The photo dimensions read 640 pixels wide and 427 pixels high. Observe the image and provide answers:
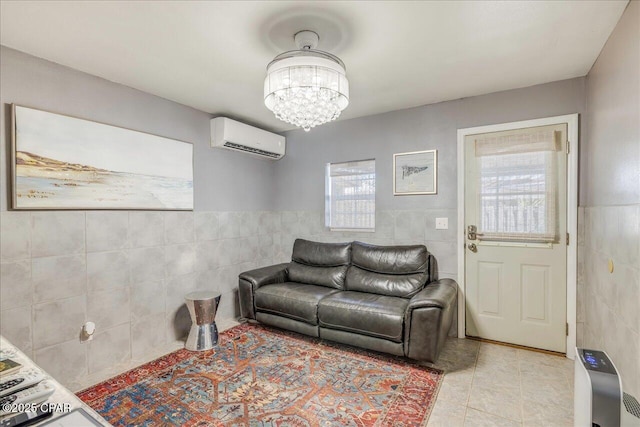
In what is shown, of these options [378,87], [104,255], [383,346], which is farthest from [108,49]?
[383,346]

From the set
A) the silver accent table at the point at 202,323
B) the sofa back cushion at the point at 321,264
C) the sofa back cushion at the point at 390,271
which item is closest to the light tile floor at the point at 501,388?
the sofa back cushion at the point at 390,271

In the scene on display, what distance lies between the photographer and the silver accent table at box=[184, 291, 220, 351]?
9.19 feet

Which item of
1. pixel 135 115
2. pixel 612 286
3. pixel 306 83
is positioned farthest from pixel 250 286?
pixel 612 286

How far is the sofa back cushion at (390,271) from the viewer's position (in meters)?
3.00

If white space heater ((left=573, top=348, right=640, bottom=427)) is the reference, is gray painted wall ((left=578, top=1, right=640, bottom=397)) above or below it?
above

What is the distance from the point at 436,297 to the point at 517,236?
1068 millimetres

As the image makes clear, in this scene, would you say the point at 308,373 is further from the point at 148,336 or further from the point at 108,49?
the point at 108,49

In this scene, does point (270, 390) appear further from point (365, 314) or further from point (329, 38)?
point (329, 38)

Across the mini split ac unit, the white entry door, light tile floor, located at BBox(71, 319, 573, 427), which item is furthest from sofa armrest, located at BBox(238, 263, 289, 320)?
the white entry door

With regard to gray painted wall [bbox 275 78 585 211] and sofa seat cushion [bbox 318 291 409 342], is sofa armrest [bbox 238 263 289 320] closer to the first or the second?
sofa seat cushion [bbox 318 291 409 342]

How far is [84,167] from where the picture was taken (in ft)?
7.78

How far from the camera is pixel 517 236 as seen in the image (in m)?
2.82

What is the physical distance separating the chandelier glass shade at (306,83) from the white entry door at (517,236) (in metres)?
1.76

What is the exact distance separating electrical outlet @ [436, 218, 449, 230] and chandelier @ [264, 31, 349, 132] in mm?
1758
